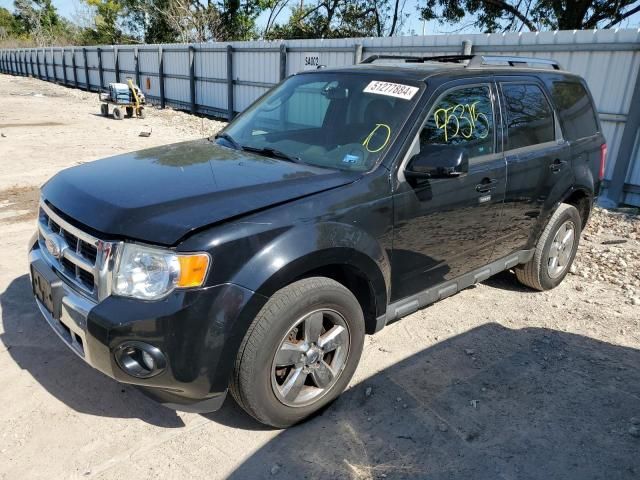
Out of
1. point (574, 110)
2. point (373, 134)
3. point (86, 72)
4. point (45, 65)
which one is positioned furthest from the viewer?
point (45, 65)

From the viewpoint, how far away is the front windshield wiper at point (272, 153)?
10.5 ft

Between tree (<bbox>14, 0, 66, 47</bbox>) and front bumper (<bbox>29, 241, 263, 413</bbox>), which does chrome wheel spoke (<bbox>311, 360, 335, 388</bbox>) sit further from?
tree (<bbox>14, 0, 66, 47</bbox>)

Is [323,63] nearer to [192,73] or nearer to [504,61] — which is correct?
[192,73]

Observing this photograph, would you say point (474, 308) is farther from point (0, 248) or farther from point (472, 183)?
point (0, 248)

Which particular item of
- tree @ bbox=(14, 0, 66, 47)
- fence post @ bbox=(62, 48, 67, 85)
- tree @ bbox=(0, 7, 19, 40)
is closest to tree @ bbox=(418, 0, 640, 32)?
fence post @ bbox=(62, 48, 67, 85)

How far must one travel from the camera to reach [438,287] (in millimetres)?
3531

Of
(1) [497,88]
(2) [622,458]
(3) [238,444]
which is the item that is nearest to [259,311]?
(3) [238,444]

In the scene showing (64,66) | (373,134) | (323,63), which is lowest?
(64,66)

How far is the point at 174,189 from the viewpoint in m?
2.64

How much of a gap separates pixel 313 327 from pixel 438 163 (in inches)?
45.2

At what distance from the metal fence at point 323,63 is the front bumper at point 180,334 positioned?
686cm

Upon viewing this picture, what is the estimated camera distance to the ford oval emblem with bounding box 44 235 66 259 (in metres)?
2.70

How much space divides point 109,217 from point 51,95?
28.4m

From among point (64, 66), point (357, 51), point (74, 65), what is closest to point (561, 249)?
point (357, 51)
